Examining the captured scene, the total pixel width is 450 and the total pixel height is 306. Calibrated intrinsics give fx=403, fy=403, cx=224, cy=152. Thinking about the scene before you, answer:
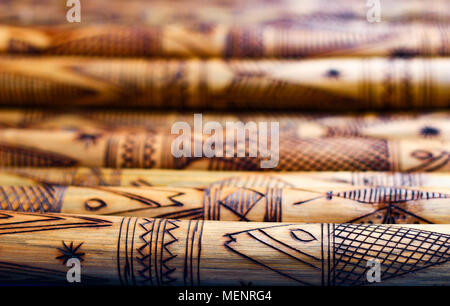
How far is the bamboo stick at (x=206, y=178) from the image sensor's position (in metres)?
0.69

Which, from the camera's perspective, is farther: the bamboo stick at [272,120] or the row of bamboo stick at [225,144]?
the bamboo stick at [272,120]

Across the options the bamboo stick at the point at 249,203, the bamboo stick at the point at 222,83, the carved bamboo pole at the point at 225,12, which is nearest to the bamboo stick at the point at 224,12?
the carved bamboo pole at the point at 225,12

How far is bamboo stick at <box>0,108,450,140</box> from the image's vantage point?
0.79 metres

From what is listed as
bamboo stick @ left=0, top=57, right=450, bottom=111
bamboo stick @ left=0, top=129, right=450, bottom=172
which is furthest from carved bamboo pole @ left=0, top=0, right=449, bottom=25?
bamboo stick @ left=0, top=129, right=450, bottom=172

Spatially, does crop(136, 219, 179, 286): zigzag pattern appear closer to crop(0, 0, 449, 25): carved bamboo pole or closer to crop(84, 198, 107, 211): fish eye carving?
crop(84, 198, 107, 211): fish eye carving

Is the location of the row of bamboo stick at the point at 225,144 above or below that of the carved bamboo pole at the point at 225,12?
below

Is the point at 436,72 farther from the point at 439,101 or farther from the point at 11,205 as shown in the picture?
the point at 11,205

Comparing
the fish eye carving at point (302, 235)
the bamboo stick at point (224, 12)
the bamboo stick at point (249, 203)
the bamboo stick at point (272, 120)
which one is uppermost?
the bamboo stick at point (224, 12)

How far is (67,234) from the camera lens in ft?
1.95

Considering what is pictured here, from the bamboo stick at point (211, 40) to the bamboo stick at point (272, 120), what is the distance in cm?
13

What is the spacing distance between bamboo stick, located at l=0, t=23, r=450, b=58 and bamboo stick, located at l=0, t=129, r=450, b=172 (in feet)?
0.66

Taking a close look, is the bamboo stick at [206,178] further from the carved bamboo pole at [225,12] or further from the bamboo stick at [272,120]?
the carved bamboo pole at [225,12]

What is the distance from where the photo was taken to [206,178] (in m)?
0.72
